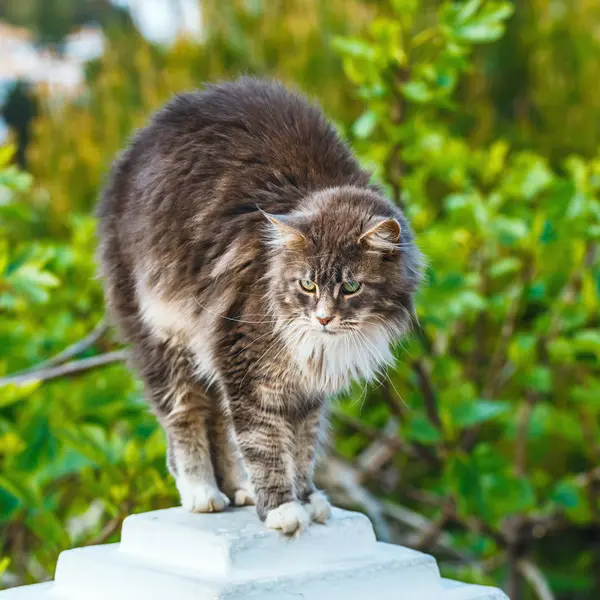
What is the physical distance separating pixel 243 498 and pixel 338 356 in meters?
0.53

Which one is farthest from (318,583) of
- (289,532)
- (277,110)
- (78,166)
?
(78,166)

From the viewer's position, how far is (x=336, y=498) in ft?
15.5

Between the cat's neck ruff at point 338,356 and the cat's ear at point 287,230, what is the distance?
22 centimetres

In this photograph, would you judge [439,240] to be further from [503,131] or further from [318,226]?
[503,131]

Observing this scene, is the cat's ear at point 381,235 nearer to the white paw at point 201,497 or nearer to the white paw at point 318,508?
the white paw at point 318,508

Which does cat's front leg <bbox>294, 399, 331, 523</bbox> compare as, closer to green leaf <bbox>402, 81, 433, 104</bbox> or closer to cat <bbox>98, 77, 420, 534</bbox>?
cat <bbox>98, 77, 420, 534</bbox>

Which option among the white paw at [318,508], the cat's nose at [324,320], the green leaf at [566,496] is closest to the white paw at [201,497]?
the white paw at [318,508]

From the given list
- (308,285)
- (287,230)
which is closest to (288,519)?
(308,285)

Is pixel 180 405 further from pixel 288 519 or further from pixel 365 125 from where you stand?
pixel 365 125

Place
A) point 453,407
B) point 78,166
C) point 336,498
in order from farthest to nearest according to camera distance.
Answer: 1. point 78,166
2. point 336,498
3. point 453,407

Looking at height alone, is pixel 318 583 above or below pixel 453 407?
above

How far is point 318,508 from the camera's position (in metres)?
2.27

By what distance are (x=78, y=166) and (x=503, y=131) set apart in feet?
8.68

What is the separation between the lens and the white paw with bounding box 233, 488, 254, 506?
254 cm
